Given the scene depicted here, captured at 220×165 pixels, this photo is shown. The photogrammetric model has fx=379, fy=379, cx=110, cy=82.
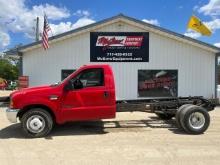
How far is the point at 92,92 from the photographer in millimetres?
10602

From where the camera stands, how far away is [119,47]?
20.2 metres

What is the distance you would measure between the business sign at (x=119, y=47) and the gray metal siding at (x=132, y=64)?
220 mm

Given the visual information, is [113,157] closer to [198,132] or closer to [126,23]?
[198,132]

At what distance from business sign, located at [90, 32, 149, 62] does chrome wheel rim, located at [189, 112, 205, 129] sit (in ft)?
31.2

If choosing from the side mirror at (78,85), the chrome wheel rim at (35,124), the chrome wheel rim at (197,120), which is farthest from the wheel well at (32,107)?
the chrome wheel rim at (197,120)

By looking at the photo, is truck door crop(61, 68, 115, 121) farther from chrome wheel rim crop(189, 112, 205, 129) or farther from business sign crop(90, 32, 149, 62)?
business sign crop(90, 32, 149, 62)

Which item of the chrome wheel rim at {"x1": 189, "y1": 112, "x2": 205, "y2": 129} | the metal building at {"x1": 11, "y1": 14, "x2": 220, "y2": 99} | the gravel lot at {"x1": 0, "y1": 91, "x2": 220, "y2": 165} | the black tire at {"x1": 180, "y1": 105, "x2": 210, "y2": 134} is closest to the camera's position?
the gravel lot at {"x1": 0, "y1": 91, "x2": 220, "y2": 165}

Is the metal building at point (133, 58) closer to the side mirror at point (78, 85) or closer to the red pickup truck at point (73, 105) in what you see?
the red pickup truck at point (73, 105)

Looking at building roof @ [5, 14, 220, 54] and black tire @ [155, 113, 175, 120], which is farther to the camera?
building roof @ [5, 14, 220, 54]

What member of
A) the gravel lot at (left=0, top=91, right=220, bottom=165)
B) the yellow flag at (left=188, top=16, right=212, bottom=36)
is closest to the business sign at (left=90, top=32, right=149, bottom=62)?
the yellow flag at (left=188, top=16, right=212, bottom=36)

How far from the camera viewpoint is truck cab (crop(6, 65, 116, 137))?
10.4m

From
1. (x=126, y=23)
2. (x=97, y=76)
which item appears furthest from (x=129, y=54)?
(x=97, y=76)

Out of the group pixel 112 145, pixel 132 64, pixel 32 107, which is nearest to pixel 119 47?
pixel 132 64

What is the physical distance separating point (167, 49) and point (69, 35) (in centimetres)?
528
